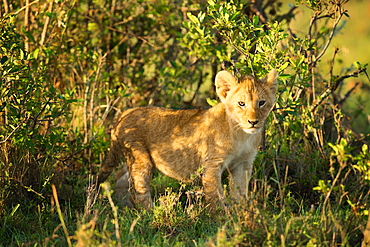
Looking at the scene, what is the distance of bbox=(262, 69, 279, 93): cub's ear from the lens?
482 cm

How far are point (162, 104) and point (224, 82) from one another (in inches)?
106

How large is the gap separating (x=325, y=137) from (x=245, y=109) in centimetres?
222

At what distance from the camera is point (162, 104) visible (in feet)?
25.2

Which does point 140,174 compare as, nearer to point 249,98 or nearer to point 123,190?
point 123,190

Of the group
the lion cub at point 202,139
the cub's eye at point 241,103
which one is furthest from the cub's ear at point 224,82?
the cub's eye at point 241,103

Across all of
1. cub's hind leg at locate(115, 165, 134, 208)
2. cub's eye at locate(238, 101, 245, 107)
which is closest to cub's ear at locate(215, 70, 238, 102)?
cub's eye at locate(238, 101, 245, 107)

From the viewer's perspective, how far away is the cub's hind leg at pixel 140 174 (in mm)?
5352

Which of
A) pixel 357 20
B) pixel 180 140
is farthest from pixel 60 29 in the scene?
pixel 357 20

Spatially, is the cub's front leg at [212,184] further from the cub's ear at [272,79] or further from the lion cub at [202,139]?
the cub's ear at [272,79]

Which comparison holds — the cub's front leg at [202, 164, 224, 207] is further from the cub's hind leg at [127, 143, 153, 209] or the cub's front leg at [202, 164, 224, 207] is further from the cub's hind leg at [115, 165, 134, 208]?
the cub's hind leg at [115, 165, 134, 208]

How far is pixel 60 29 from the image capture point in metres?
6.93

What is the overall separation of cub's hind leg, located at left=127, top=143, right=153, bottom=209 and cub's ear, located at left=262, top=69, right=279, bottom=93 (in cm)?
144

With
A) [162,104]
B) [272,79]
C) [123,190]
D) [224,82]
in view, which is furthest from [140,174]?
[162,104]

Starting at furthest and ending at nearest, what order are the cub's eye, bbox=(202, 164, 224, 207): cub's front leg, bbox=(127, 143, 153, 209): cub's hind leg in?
bbox=(127, 143, 153, 209): cub's hind leg → bbox=(202, 164, 224, 207): cub's front leg → the cub's eye
